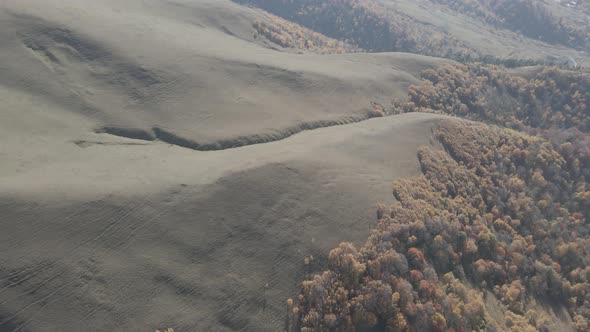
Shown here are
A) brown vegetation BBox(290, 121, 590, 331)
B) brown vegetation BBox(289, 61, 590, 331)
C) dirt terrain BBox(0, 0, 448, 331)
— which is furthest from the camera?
brown vegetation BBox(289, 61, 590, 331)

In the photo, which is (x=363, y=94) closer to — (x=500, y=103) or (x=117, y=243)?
(x=500, y=103)

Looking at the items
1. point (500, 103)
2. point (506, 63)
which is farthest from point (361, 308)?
point (506, 63)

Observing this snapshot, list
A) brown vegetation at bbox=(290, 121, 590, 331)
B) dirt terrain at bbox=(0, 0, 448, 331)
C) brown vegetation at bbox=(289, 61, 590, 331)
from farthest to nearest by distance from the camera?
brown vegetation at bbox=(289, 61, 590, 331)
brown vegetation at bbox=(290, 121, 590, 331)
dirt terrain at bbox=(0, 0, 448, 331)

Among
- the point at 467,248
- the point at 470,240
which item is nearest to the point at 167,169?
the point at 467,248

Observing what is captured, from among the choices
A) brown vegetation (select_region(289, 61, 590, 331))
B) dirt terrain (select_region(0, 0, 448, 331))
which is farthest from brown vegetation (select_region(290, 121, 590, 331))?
dirt terrain (select_region(0, 0, 448, 331))

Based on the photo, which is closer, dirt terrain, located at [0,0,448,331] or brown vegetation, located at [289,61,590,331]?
dirt terrain, located at [0,0,448,331]

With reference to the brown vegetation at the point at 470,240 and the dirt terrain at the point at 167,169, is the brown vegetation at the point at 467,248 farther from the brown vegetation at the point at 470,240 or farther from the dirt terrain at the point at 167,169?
the dirt terrain at the point at 167,169

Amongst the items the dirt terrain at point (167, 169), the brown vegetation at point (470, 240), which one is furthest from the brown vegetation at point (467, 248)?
the dirt terrain at point (167, 169)

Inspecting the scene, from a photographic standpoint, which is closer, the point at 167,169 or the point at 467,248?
the point at 167,169

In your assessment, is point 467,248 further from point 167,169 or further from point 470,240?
point 167,169

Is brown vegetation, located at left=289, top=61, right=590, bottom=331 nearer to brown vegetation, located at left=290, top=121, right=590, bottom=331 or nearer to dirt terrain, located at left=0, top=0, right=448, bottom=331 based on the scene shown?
brown vegetation, located at left=290, top=121, right=590, bottom=331

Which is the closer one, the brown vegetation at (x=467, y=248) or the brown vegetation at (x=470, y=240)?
the brown vegetation at (x=467, y=248)
